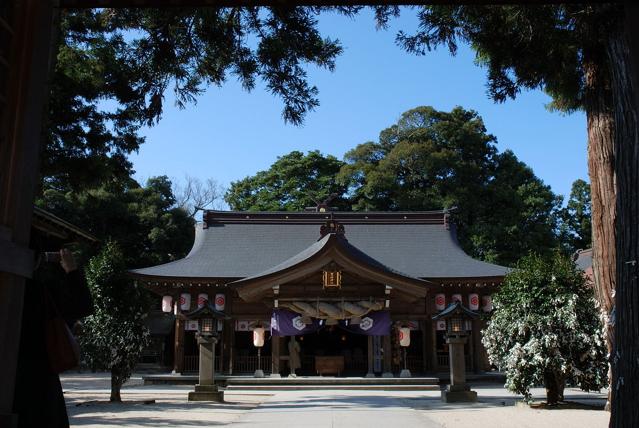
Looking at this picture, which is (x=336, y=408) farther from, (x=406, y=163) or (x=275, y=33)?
(x=406, y=163)

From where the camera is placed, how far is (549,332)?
10195 millimetres

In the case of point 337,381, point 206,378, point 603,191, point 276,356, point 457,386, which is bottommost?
point 337,381

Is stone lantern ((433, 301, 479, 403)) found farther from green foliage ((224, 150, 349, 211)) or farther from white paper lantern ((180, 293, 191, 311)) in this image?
green foliage ((224, 150, 349, 211))

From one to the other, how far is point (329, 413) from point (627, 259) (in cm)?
714

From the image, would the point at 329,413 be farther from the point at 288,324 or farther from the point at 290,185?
the point at 290,185

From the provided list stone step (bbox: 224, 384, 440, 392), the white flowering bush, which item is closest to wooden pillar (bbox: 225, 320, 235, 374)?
stone step (bbox: 224, 384, 440, 392)

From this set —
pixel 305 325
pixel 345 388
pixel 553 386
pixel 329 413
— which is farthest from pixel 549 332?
pixel 305 325

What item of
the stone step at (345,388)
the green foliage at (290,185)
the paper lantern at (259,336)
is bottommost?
A: the stone step at (345,388)

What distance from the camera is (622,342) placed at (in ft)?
11.9

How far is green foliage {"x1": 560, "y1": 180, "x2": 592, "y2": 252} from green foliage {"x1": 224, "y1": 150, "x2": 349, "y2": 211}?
15832 millimetres

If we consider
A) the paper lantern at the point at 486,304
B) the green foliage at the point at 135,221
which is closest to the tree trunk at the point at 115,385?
the paper lantern at the point at 486,304

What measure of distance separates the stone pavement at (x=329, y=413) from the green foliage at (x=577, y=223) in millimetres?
29453

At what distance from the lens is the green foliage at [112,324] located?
11531 millimetres

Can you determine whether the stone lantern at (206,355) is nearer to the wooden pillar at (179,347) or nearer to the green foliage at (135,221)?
the wooden pillar at (179,347)
